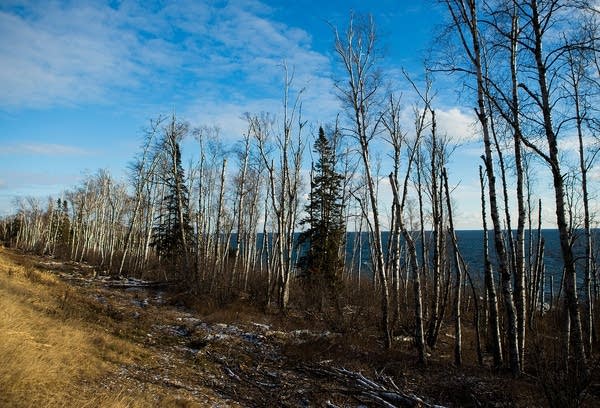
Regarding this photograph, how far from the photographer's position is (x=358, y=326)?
13.9 meters

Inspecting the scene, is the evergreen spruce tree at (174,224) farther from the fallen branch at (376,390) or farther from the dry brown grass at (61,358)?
the fallen branch at (376,390)

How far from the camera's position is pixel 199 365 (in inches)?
356

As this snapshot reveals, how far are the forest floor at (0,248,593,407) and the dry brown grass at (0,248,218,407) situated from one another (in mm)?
26

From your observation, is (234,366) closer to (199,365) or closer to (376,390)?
(199,365)

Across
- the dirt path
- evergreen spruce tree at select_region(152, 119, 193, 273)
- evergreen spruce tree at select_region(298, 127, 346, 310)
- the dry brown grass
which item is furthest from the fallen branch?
evergreen spruce tree at select_region(152, 119, 193, 273)

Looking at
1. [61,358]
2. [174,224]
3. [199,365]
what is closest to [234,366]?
[199,365]

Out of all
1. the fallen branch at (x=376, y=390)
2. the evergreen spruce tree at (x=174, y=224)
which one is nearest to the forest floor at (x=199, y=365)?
the fallen branch at (x=376, y=390)

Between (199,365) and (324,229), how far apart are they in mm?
12314

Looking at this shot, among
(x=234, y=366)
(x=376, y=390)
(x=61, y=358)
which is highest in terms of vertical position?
(x=61, y=358)

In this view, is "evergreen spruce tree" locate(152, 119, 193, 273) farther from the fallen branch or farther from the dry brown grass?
the fallen branch

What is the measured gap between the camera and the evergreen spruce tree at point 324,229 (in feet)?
63.2

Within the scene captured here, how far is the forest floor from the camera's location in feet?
20.7

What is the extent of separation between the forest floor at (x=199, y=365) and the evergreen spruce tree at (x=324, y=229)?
5.63 metres

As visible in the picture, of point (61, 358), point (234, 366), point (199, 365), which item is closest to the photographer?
point (61, 358)
